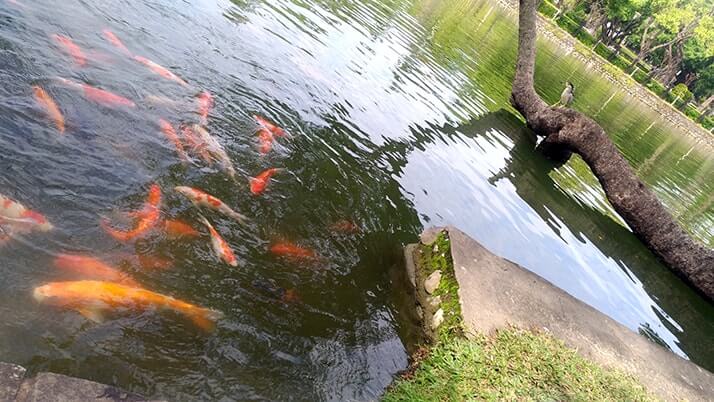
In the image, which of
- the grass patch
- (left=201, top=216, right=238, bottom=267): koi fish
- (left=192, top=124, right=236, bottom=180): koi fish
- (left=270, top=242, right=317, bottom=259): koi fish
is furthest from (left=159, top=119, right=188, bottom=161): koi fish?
the grass patch

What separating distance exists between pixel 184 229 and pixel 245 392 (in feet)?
7.47

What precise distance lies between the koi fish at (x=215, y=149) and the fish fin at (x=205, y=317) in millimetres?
2599

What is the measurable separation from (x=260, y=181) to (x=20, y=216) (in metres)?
3.17

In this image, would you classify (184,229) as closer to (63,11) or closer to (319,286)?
(319,286)

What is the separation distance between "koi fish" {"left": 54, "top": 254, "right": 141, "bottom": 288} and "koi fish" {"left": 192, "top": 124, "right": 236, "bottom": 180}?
2532mm

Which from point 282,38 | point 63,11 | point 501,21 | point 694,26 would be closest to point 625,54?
point 694,26

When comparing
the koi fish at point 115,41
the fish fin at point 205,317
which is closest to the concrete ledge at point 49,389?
the fish fin at point 205,317

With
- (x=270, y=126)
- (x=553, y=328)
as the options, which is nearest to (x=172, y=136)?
(x=270, y=126)

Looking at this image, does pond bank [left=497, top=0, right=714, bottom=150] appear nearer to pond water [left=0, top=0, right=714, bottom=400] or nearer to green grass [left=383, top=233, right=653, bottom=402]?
pond water [left=0, top=0, right=714, bottom=400]

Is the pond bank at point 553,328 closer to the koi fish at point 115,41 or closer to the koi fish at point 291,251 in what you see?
the koi fish at point 291,251

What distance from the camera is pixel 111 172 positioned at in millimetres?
6242

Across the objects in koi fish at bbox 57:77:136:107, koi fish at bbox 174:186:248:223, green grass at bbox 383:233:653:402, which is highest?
green grass at bbox 383:233:653:402

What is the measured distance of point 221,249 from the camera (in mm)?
5996

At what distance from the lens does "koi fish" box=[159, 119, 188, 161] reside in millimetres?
7113
